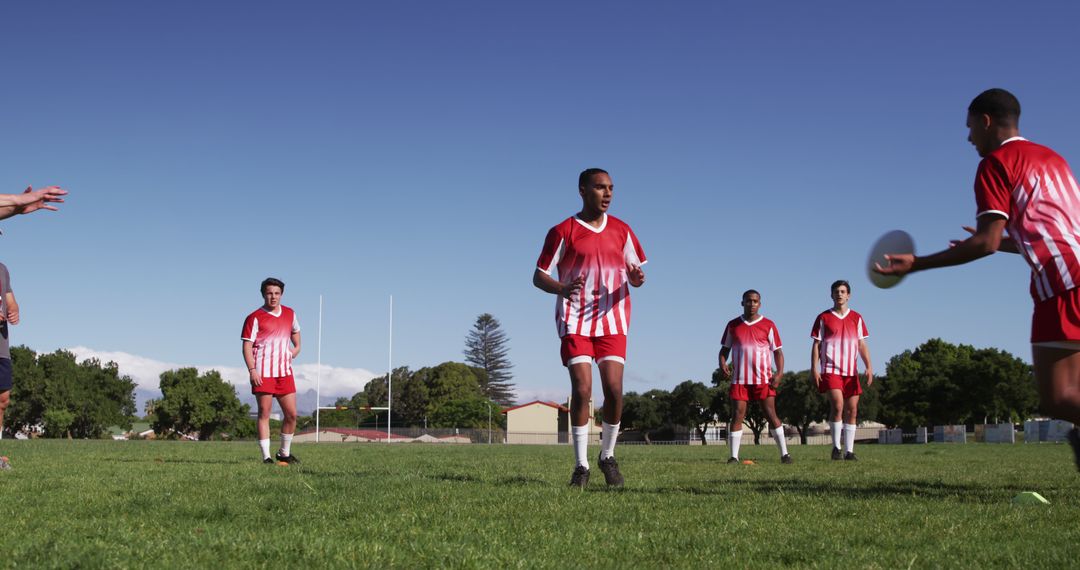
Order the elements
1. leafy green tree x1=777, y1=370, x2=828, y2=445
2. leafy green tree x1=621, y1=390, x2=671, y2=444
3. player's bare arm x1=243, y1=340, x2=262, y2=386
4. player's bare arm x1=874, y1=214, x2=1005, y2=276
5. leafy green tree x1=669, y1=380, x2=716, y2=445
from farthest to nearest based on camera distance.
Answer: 1. leafy green tree x1=621, y1=390, x2=671, y2=444
2. leafy green tree x1=669, y1=380, x2=716, y2=445
3. leafy green tree x1=777, y1=370, x2=828, y2=445
4. player's bare arm x1=243, y1=340, x2=262, y2=386
5. player's bare arm x1=874, y1=214, x2=1005, y2=276

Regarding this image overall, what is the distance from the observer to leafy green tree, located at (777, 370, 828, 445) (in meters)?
85.8

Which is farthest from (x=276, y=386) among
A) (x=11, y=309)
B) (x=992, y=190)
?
(x=992, y=190)

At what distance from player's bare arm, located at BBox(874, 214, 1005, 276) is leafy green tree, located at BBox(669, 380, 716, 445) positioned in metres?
92.3

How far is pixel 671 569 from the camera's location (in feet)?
13.1

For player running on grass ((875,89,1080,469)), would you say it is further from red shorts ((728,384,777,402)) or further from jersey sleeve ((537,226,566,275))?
red shorts ((728,384,777,402))

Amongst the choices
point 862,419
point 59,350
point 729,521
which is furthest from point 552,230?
point 59,350

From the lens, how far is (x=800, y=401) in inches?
3391

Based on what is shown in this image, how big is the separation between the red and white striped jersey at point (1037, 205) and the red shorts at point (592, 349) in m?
3.88

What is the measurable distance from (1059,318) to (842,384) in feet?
35.5

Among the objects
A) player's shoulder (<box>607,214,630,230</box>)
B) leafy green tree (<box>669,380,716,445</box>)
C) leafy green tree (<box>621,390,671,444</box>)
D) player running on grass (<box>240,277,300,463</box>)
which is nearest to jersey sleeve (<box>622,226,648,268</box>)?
player's shoulder (<box>607,214,630,230</box>)

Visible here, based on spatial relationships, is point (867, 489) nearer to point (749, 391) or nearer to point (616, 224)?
point (616, 224)

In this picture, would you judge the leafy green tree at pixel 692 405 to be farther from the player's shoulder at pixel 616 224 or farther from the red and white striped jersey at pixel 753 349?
the player's shoulder at pixel 616 224

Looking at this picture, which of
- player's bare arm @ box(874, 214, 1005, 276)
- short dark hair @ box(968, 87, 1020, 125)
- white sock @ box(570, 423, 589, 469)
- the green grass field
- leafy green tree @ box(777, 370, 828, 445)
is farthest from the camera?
leafy green tree @ box(777, 370, 828, 445)

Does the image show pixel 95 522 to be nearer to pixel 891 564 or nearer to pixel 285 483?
pixel 285 483
